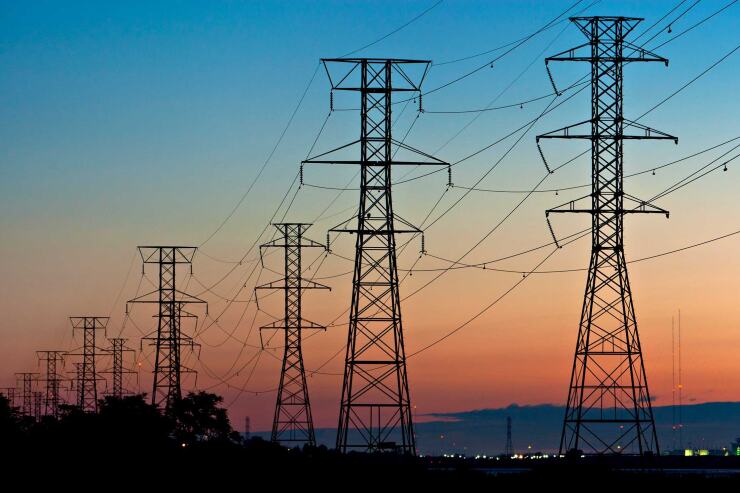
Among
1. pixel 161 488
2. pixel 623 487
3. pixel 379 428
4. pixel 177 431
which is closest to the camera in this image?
pixel 623 487

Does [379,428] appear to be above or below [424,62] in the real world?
below

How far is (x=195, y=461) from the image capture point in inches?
3922

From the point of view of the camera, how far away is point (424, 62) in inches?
3004

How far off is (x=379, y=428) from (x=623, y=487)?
13410mm

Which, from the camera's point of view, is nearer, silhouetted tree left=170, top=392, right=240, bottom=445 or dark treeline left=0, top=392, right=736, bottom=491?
dark treeline left=0, top=392, right=736, bottom=491

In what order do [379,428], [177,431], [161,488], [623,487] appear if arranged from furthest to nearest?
[177,431] → [161,488] → [379,428] → [623,487]

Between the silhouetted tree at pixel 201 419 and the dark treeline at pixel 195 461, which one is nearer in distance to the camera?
the dark treeline at pixel 195 461

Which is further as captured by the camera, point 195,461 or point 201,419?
point 201,419

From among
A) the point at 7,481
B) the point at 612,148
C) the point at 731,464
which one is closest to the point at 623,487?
the point at 612,148

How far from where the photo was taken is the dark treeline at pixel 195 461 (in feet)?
255

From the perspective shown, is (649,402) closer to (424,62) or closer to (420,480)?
(420,480)

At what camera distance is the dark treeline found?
77812mm

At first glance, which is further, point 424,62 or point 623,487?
point 424,62

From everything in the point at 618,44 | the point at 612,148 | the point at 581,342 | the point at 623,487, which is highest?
the point at 618,44
